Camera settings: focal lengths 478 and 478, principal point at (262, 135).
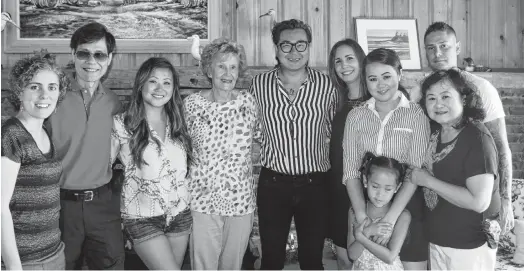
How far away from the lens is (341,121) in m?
2.52

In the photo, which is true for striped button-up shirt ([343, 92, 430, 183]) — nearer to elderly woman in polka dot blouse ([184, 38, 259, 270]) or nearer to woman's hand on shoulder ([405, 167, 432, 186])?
woman's hand on shoulder ([405, 167, 432, 186])

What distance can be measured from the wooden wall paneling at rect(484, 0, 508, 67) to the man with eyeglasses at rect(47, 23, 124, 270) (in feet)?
10.2

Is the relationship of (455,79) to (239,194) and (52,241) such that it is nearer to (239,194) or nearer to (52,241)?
(239,194)

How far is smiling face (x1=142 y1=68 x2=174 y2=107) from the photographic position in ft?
7.76

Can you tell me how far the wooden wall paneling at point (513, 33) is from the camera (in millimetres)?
3973

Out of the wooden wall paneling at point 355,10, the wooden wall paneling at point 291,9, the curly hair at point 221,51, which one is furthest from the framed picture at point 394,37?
the curly hair at point 221,51

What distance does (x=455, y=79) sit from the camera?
2.19 metres

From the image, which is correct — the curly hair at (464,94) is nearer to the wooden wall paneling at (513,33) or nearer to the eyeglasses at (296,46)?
the eyeglasses at (296,46)

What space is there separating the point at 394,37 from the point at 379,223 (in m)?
2.16

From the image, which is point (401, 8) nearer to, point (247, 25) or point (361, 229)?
point (247, 25)

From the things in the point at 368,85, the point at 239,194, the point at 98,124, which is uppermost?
the point at 368,85

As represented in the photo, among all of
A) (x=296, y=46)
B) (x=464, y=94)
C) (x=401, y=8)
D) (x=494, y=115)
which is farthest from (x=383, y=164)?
(x=401, y=8)

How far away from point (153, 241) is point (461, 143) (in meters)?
1.46

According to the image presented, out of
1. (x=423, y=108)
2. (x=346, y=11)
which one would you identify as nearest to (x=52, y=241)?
(x=423, y=108)
